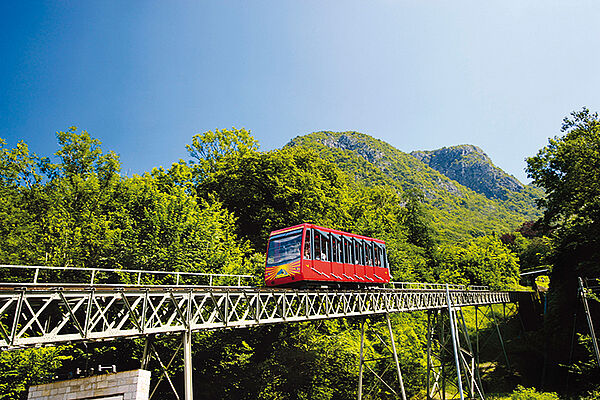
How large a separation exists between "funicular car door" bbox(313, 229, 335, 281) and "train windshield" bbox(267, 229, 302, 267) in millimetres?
863

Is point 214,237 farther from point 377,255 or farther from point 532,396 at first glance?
point 532,396

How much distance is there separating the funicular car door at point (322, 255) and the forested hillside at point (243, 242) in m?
3.73

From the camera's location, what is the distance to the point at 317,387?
22.5 metres

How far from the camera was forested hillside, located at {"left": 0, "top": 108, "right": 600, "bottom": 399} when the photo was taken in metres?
21.2

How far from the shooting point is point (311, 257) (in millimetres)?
15516

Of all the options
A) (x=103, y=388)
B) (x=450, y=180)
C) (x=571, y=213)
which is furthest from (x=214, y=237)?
(x=450, y=180)

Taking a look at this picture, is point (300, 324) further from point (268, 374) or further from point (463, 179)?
point (463, 179)

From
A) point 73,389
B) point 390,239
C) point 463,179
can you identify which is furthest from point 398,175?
point 73,389

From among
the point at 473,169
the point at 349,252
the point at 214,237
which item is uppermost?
the point at 473,169

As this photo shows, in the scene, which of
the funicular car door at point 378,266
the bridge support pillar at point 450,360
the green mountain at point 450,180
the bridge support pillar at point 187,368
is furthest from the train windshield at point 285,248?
the green mountain at point 450,180

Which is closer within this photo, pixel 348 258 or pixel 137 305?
pixel 137 305

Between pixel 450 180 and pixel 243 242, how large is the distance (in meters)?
127

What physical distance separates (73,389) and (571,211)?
29.8 meters

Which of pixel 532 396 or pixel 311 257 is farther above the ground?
pixel 311 257
